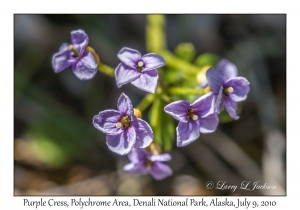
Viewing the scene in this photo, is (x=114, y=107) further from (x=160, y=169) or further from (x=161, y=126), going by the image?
(x=160, y=169)

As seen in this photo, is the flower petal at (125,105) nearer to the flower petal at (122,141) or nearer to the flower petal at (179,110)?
the flower petal at (122,141)

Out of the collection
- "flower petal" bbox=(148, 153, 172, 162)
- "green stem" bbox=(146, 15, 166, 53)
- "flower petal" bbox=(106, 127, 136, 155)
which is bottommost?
"flower petal" bbox=(148, 153, 172, 162)

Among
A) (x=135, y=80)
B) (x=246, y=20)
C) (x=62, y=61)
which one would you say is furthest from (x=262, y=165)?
(x=62, y=61)

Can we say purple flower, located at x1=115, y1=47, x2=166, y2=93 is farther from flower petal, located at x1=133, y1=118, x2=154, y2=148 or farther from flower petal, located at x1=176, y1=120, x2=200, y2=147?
flower petal, located at x1=176, y1=120, x2=200, y2=147

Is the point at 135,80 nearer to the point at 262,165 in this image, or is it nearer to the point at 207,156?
the point at 207,156
